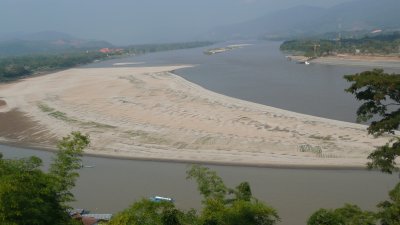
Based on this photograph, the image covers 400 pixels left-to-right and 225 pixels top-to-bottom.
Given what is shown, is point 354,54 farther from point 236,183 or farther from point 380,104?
point 380,104

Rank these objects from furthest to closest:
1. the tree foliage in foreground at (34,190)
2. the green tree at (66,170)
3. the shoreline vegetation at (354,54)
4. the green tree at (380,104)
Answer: the shoreline vegetation at (354,54) < the green tree at (66,170) < the green tree at (380,104) < the tree foliage in foreground at (34,190)

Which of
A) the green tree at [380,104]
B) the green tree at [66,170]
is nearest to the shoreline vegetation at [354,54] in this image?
Result: the green tree at [380,104]

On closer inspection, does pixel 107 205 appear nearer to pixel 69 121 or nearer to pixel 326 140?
pixel 326 140

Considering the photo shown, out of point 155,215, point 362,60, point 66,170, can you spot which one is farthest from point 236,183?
point 362,60

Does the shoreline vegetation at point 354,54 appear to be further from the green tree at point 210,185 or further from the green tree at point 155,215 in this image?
the green tree at point 155,215

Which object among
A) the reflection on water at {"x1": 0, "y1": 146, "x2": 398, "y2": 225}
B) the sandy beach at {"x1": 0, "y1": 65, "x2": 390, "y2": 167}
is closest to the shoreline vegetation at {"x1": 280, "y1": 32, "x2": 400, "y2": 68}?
the sandy beach at {"x1": 0, "y1": 65, "x2": 390, "y2": 167}

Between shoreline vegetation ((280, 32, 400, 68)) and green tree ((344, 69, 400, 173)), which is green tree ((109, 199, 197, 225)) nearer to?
green tree ((344, 69, 400, 173))
